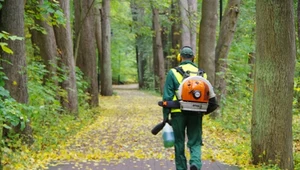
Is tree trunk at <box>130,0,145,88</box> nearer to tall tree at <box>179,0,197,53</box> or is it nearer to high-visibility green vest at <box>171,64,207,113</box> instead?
tall tree at <box>179,0,197,53</box>

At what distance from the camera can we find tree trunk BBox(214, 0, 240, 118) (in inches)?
524

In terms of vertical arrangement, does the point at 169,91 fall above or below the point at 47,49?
below

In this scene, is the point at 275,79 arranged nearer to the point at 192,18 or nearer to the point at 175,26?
the point at 192,18

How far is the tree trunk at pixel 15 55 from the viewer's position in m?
7.61

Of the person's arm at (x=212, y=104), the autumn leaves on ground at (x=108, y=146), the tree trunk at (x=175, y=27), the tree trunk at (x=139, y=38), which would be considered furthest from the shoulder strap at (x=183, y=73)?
the tree trunk at (x=139, y=38)

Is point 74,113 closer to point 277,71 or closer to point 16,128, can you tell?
point 16,128

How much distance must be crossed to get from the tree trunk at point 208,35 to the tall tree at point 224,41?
0.28 metres

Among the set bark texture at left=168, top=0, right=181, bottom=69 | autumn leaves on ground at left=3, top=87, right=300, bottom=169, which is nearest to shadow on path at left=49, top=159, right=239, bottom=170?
autumn leaves on ground at left=3, top=87, right=300, bottom=169

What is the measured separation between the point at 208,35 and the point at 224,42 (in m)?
0.61

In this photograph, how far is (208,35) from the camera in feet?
45.2

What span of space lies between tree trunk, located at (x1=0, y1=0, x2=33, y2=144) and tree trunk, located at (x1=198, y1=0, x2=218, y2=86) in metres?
7.40

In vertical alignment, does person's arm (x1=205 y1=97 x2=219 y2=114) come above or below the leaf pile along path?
above

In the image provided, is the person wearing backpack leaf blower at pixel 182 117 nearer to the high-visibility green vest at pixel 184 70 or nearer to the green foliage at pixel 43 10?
the high-visibility green vest at pixel 184 70

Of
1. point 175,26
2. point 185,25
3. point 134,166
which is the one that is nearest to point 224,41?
point 185,25
